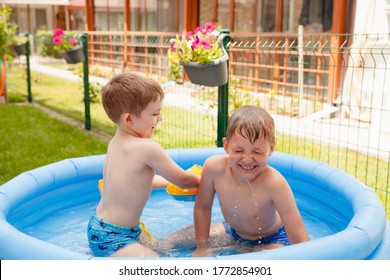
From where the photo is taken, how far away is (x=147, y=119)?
8.82 ft

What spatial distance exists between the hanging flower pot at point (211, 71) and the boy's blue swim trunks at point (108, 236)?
1.94m

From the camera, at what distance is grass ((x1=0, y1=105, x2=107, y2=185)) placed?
5.38 metres

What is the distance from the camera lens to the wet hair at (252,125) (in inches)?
98.6

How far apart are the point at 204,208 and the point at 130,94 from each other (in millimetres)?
815

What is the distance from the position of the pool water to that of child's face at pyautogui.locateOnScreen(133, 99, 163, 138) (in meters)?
0.83

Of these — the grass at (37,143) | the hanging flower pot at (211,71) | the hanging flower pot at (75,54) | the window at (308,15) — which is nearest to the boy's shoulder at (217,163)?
the hanging flower pot at (211,71)

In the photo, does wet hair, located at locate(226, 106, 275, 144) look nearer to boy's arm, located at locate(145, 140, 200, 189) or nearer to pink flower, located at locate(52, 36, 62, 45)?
boy's arm, located at locate(145, 140, 200, 189)

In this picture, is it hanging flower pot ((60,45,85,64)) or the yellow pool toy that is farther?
hanging flower pot ((60,45,85,64))

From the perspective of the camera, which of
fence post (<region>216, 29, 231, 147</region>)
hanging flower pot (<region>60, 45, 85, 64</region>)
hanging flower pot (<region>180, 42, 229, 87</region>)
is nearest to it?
hanging flower pot (<region>180, 42, 229, 87</region>)

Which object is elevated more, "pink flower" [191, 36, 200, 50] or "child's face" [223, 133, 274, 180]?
"pink flower" [191, 36, 200, 50]

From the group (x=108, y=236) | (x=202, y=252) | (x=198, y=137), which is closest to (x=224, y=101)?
(x=198, y=137)

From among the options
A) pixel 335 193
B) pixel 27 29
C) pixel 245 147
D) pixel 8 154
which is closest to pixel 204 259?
→ pixel 245 147

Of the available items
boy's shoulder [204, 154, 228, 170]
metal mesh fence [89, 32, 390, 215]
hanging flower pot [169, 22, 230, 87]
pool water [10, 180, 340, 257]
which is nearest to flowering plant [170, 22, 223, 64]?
hanging flower pot [169, 22, 230, 87]
